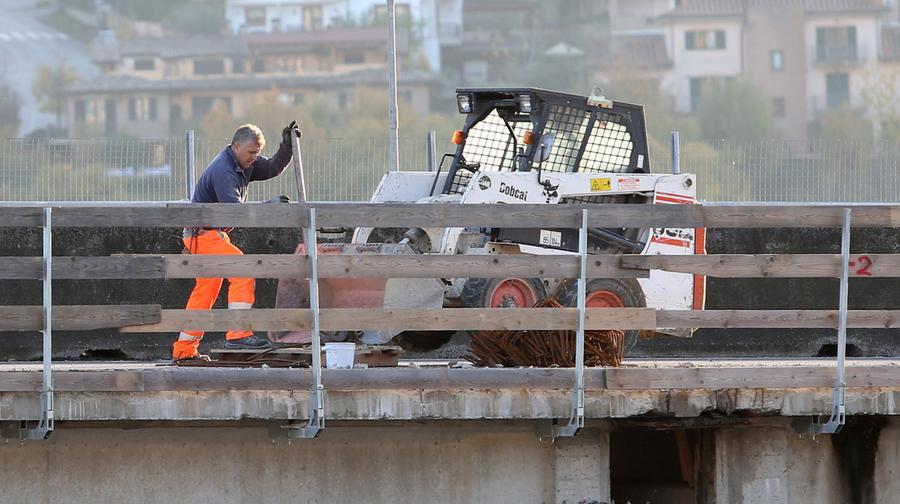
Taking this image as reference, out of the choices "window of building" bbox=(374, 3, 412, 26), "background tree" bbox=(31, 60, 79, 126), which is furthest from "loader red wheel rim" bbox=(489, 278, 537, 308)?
"window of building" bbox=(374, 3, 412, 26)

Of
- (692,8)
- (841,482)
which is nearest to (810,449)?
(841,482)

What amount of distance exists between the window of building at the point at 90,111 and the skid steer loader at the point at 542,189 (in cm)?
10241

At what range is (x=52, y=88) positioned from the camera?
115375 mm

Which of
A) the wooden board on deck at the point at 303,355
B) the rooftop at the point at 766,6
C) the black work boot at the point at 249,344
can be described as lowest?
the wooden board on deck at the point at 303,355

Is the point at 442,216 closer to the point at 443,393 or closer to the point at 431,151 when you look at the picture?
the point at 443,393

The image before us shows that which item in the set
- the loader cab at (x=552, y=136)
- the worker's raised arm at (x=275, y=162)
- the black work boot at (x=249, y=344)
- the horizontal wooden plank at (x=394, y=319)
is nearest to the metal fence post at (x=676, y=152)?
the loader cab at (x=552, y=136)

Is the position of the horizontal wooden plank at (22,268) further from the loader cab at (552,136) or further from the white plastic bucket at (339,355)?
the loader cab at (552,136)

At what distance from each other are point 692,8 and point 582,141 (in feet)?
340

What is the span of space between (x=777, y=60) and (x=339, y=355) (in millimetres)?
104336

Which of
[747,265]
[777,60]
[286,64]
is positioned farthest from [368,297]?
[286,64]

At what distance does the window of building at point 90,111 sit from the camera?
111062 mm

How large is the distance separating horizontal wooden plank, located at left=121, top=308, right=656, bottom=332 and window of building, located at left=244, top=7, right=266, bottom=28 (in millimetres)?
116634

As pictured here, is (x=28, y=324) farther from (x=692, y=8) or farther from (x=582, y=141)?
(x=692, y=8)

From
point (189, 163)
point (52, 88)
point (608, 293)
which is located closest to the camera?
point (608, 293)
